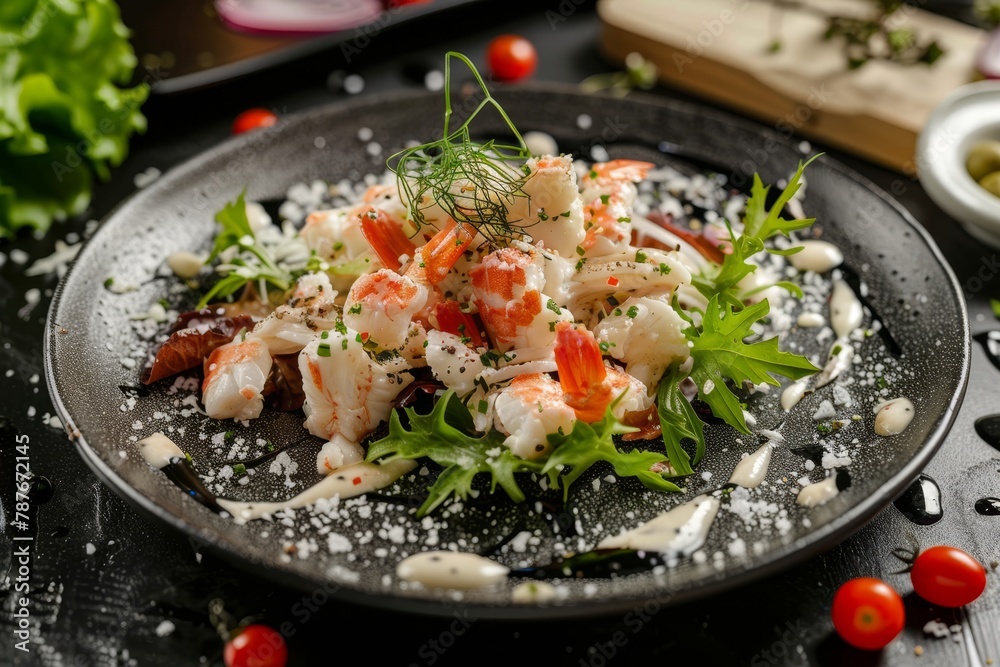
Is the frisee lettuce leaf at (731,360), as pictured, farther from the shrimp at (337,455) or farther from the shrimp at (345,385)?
the shrimp at (337,455)

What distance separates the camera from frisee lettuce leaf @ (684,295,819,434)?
3.43 meters

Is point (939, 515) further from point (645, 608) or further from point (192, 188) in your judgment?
point (192, 188)

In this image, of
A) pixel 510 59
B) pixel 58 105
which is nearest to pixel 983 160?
pixel 510 59

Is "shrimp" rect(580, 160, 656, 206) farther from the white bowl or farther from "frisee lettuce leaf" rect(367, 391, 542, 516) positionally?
the white bowl

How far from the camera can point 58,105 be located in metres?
4.77

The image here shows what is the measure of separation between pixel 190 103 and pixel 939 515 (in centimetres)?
456

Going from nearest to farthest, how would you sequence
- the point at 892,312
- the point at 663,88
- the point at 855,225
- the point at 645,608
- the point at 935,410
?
the point at 645,608 < the point at 935,410 < the point at 892,312 < the point at 855,225 < the point at 663,88

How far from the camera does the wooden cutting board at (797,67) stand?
215 inches

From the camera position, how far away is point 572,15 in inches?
267

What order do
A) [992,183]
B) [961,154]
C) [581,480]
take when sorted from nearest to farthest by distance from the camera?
1. [581,480]
2. [992,183]
3. [961,154]

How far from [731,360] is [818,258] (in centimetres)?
106

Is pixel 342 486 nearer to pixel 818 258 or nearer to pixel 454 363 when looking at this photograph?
pixel 454 363

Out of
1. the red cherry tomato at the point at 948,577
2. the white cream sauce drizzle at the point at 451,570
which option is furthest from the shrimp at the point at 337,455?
the red cherry tomato at the point at 948,577

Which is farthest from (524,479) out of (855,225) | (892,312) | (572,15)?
(572,15)
